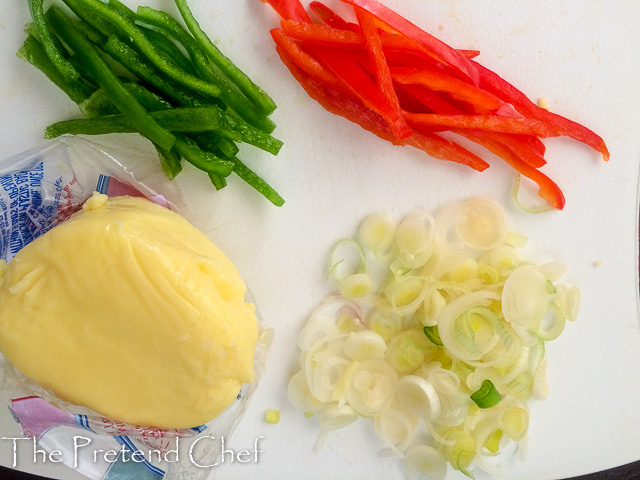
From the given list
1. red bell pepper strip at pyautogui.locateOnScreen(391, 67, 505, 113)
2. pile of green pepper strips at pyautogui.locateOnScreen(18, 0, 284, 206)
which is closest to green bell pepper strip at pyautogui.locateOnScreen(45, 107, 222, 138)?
pile of green pepper strips at pyautogui.locateOnScreen(18, 0, 284, 206)

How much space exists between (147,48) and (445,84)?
0.96 metres

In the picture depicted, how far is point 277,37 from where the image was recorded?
68.1 inches

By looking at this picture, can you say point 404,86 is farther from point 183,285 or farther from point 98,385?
point 98,385

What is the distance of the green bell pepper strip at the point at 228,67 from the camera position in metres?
1.68

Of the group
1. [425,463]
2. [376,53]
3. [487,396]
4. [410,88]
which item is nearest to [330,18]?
[376,53]

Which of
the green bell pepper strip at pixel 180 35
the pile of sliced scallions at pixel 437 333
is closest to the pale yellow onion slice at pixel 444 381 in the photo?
the pile of sliced scallions at pixel 437 333

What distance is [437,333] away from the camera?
6.31 ft

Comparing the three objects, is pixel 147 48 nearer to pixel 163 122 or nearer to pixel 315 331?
pixel 163 122

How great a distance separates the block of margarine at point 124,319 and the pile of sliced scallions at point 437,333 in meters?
0.54

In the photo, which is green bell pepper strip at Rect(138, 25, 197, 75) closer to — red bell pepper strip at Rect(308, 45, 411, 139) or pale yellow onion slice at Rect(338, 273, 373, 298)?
red bell pepper strip at Rect(308, 45, 411, 139)

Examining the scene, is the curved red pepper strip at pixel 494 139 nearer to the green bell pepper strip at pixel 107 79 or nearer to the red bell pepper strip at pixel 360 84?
the red bell pepper strip at pixel 360 84

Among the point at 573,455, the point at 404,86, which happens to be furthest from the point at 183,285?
the point at 573,455

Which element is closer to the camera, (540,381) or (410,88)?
(410,88)

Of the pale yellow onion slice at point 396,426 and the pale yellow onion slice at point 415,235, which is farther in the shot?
the pale yellow onion slice at point 396,426
